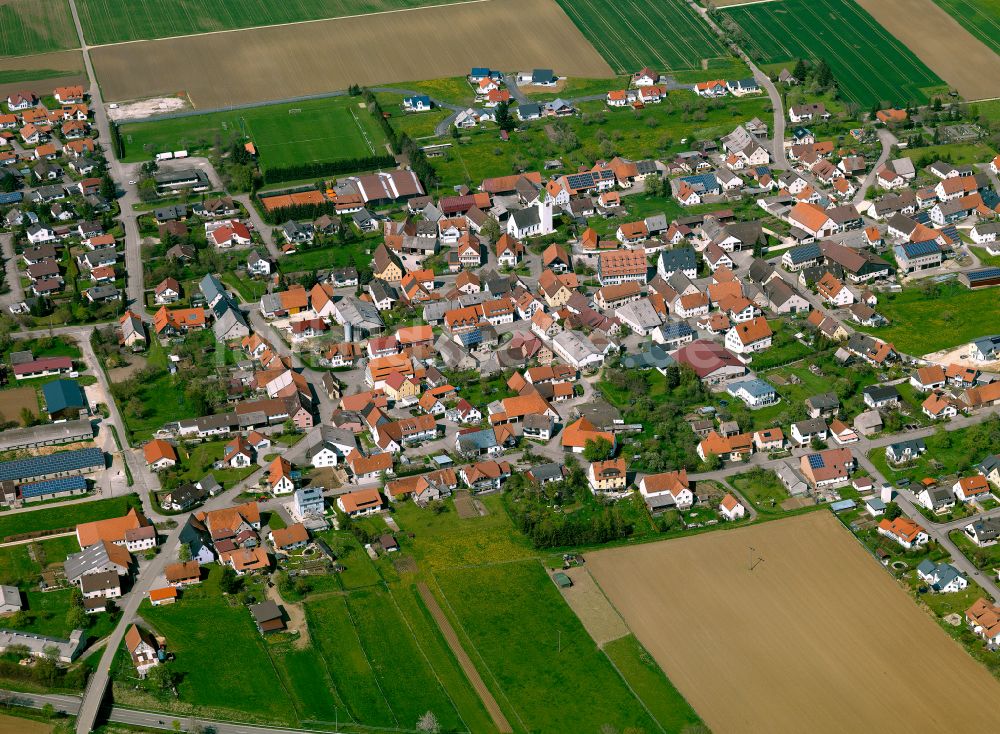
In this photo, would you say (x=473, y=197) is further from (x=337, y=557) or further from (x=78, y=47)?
(x=78, y=47)

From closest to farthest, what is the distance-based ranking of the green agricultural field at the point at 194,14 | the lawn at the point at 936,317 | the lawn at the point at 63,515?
the lawn at the point at 63,515
the lawn at the point at 936,317
the green agricultural field at the point at 194,14

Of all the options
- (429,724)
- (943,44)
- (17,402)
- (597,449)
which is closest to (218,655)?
(429,724)

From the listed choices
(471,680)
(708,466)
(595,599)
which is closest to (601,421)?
(708,466)

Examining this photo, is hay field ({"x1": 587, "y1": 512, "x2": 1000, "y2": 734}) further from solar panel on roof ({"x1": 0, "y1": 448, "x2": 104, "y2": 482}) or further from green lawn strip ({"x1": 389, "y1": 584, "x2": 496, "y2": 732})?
solar panel on roof ({"x1": 0, "y1": 448, "x2": 104, "y2": 482})

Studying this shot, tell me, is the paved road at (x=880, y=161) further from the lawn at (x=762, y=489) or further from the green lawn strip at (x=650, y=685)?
the green lawn strip at (x=650, y=685)

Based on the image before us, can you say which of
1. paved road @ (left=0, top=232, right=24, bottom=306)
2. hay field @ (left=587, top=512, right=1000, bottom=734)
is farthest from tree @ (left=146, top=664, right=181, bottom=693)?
paved road @ (left=0, top=232, right=24, bottom=306)

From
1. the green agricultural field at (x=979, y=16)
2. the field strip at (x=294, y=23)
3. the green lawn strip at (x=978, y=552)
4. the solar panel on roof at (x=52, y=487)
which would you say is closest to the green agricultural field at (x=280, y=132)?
the field strip at (x=294, y=23)
